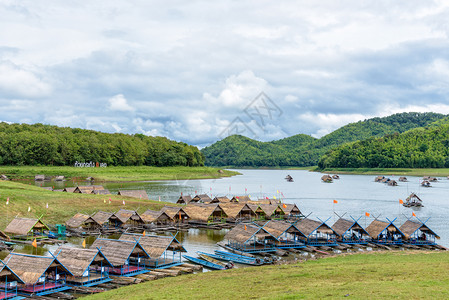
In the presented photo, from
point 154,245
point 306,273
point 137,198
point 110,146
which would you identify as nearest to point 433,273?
point 306,273

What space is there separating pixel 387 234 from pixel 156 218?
3219cm

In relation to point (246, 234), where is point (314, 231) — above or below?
below

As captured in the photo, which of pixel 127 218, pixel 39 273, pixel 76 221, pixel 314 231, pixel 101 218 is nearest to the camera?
pixel 39 273

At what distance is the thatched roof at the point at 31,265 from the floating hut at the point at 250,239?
2058 centimetres

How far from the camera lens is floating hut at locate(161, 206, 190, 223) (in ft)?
209

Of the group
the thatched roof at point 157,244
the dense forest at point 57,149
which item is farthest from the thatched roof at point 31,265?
the dense forest at point 57,149

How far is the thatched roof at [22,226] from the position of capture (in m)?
→ 49.6

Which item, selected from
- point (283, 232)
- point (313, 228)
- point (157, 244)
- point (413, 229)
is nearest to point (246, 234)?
point (283, 232)

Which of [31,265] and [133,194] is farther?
[133,194]

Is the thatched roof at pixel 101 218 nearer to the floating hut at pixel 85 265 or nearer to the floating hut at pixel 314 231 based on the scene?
the floating hut at pixel 85 265

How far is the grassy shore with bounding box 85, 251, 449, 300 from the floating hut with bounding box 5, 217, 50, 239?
81.9 feet

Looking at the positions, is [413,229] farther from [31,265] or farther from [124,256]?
[31,265]

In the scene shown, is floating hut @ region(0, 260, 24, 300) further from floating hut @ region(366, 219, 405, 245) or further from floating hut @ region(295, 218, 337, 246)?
floating hut @ region(366, 219, 405, 245)

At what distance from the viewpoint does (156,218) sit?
204 ft
